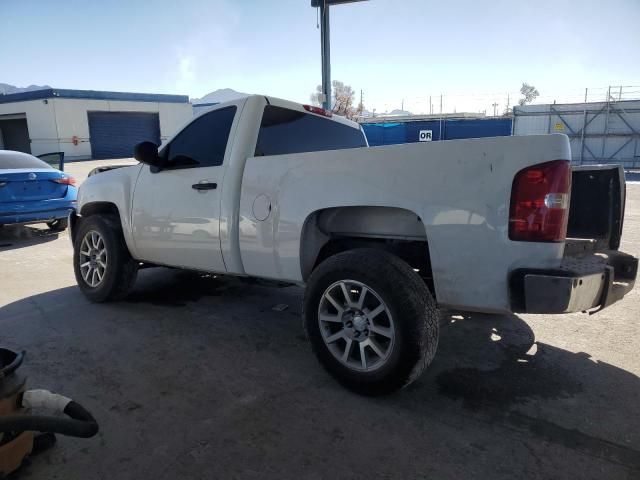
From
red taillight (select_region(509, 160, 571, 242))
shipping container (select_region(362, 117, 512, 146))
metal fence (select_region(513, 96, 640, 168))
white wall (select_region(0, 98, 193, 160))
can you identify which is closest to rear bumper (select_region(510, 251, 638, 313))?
red taillight (select_region(509, 160, 571, 242))

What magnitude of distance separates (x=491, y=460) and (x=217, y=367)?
1.90m

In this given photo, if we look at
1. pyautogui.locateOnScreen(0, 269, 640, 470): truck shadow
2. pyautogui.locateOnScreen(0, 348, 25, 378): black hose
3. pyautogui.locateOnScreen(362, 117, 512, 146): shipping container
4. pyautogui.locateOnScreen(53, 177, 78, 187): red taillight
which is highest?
pyautogui.locateOnScreen(362, 117, 512, 146): shipping container

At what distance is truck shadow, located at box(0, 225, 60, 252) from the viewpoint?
785cm

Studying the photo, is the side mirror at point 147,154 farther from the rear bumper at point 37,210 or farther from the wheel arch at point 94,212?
the rear bumper at point 37,210

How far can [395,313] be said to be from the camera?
8.96ft

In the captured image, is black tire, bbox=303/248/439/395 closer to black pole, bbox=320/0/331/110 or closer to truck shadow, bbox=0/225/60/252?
truck shadow, bbox=0/225/60/252

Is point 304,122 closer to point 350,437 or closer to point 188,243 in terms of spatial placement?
point 188,243

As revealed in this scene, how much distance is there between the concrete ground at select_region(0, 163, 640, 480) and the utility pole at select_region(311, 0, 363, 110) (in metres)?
8.87

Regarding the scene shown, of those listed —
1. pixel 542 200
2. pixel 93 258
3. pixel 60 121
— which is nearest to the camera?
pixel 542 200

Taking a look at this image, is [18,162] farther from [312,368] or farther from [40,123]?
[40,123]

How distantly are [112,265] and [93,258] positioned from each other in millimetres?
382

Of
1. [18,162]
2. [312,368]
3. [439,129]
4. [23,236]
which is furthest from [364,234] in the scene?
[439,129]

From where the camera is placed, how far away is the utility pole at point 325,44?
40.0 feet

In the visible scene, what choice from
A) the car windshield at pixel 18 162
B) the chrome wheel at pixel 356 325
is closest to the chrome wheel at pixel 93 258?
the chrome wheel at pixel 356 325
